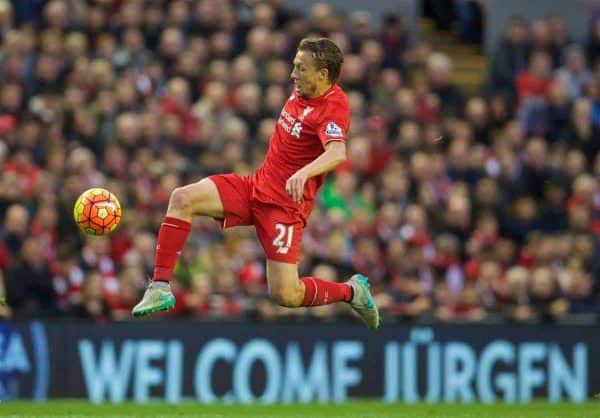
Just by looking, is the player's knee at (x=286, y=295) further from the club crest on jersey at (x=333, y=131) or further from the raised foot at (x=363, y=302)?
the club crest on jersey at (x=333, y=131)

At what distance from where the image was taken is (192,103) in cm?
1847

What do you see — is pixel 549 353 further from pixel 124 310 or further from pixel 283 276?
pixel 283 276

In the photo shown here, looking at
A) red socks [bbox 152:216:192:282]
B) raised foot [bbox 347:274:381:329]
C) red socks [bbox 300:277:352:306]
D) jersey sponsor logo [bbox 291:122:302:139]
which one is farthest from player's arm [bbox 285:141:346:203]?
raised foot [bbox 347:274:381:329]

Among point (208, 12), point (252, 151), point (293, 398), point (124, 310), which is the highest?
point (208, 12)

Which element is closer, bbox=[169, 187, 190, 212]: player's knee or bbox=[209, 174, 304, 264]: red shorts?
Result: bbox=[169, 187, 190, 212]: player's knee

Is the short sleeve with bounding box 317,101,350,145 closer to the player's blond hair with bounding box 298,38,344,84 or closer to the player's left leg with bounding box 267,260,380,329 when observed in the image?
the player's blond hair with bounding box 298,38,344,84

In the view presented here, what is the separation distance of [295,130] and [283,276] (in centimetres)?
110

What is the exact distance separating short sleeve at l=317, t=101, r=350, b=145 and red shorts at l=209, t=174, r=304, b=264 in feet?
2.29

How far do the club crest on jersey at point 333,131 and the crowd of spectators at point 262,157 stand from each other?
5374 mm

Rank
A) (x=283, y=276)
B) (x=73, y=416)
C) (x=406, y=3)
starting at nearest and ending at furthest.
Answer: (x=283, y=276) < (x=73, y=416) < (x=406, y=3)

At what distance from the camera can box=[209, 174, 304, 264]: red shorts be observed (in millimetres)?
11398

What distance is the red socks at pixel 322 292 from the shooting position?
11719 millimetres

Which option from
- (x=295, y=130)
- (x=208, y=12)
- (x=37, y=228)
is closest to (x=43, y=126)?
(x=37, y=228)

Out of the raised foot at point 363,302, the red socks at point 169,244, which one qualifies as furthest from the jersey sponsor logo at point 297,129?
the raised foot at point 363,302
